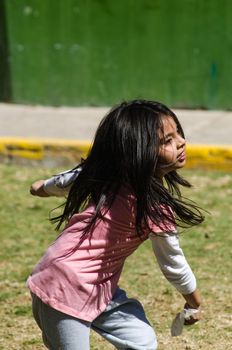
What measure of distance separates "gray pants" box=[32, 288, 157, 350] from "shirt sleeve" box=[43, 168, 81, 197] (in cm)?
40

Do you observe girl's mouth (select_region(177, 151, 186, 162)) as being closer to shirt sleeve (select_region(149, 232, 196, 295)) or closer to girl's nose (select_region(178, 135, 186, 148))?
girl's nose (select_region(178, 135, 186, 148))

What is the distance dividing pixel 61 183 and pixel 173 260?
1.66 feet

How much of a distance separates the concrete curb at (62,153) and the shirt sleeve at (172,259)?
404 centimetres


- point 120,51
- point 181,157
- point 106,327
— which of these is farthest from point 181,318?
point 120,51

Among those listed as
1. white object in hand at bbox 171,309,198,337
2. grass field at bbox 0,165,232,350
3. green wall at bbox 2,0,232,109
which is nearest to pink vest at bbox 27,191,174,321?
white object in hand at bbox 171,309,198,337

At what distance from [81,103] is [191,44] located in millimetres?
1270

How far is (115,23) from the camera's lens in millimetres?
8859

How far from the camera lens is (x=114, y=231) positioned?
2896 mm

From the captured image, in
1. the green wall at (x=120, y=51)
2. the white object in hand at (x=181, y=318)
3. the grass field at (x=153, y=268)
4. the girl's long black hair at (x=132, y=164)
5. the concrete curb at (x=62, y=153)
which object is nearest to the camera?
the girl's long black hair at (x=132, y=164)

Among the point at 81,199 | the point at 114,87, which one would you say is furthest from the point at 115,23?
the point at 81,199

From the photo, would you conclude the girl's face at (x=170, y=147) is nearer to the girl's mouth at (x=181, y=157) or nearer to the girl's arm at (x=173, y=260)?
the girl's mouth at (x=181, y=157)

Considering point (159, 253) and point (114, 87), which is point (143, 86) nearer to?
point (114, 87)

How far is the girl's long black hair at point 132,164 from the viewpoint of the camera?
2.82 m

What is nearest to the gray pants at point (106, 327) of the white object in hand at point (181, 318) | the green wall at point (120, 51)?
the white object in hand at point (181, 318)
